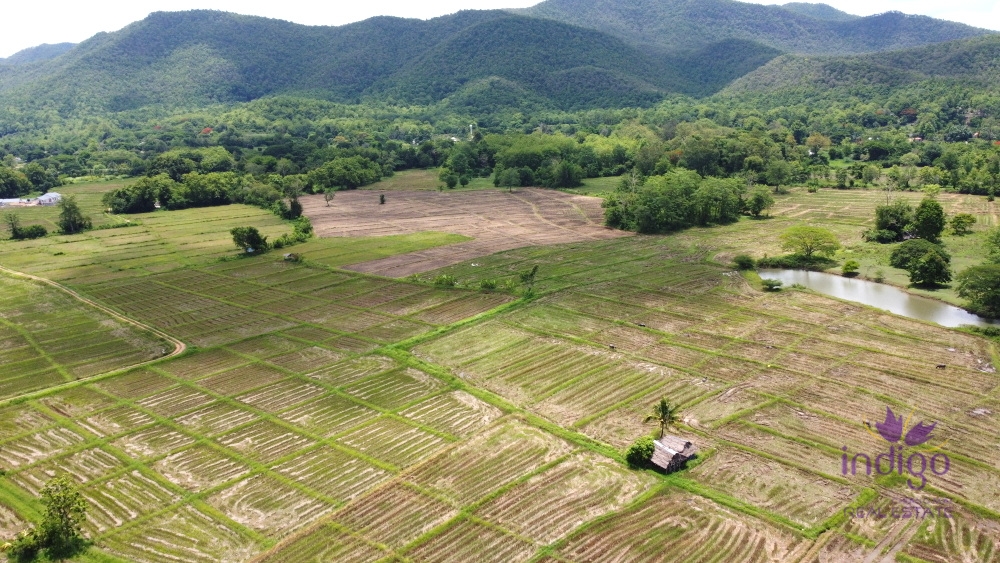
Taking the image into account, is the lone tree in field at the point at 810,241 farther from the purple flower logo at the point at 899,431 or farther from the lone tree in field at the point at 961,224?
the purple flower logo at the point at 899,431

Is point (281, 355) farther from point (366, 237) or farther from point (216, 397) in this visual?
point (366, 237)

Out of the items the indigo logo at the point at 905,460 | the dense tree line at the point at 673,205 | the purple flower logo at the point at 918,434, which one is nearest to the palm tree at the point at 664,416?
the indigo logo at the point at 905,460

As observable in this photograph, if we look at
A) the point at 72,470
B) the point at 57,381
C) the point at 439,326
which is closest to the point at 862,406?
the point at 439,326

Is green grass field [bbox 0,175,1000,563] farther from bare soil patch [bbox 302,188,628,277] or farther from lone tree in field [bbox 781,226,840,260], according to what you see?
bare soil patch [bbox 302,188,628,277]


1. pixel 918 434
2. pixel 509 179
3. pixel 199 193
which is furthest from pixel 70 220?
pixel 918 434

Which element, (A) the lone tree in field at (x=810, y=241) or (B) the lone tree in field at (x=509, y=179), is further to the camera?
(B) the lone tree in field at (x=509, y=179)

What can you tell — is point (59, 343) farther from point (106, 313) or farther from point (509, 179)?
point (509, 179)
